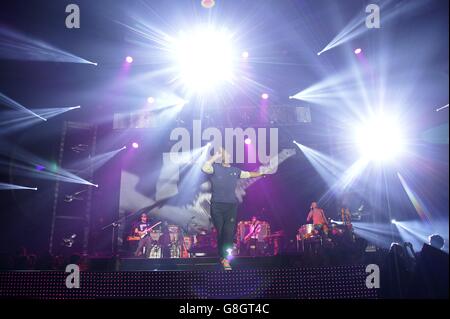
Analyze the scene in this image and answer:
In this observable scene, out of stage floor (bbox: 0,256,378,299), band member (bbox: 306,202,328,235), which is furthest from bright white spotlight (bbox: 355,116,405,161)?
stage floor (bbox: 0,256,378,299)

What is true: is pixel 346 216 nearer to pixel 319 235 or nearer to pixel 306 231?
pixel 319 235

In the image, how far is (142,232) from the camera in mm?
6172

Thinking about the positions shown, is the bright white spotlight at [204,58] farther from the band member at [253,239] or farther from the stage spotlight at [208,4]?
the band member at [253,239]

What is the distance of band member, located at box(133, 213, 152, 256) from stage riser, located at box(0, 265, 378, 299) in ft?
10.2

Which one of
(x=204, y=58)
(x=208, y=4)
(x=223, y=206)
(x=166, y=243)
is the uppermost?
(x=208, y=4)

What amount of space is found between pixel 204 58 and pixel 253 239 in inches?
130

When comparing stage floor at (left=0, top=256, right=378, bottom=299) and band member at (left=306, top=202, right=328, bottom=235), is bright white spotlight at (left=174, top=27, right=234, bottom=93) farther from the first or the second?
stage floor at (left=0, top=256, right=378, bottom=299)

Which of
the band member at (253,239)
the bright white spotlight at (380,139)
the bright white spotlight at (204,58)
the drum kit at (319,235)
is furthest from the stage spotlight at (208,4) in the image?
the drum kit at (319,235)

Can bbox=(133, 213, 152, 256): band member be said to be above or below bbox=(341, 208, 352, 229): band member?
below

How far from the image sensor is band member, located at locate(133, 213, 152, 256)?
6060mm

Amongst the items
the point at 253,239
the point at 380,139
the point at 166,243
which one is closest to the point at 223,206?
the point at 253,239
